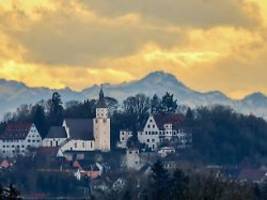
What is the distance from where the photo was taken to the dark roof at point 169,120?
128125mm

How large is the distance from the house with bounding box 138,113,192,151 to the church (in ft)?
12.1

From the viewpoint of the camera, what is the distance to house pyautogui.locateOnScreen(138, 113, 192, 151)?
419ft

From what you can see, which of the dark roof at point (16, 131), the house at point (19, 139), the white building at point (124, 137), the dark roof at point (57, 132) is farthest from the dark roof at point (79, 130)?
the dark roof at point (16, 131)

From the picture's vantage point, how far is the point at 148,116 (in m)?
131

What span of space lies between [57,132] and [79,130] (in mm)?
1935

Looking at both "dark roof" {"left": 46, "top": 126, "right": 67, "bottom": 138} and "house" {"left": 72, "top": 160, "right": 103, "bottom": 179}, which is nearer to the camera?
"house" {"left": 72, "top": 160, "right": 103, "bottom": 179}

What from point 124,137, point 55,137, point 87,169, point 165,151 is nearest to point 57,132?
point 55,137

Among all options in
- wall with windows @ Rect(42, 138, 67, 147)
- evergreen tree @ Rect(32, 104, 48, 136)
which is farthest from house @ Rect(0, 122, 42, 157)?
wall with windows @ Rect(42, 138, 67, 147)

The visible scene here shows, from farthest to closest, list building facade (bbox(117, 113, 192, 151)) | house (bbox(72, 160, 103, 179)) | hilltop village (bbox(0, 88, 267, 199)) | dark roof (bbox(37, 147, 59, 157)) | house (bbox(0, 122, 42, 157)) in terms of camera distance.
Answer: house (bbox(0, 122, 42, 157)), building facade (bbox(117, 113, 192, 151)), dark roof (bbox(37, 147, 59, 157)), hilltop village (bbox(0, 88, 267, 199)), house (bbox(72, 160, 103, 179))

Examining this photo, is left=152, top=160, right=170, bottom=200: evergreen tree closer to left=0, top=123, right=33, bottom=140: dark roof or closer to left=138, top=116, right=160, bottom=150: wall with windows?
left=138, top=116, right=160, bottom=150: wall with windows

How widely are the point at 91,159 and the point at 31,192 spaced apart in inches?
573

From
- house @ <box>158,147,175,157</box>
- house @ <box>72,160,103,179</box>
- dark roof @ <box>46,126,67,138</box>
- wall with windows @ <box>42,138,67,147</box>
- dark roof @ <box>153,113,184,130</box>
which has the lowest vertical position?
house @ <box>72,160,103,179</box>

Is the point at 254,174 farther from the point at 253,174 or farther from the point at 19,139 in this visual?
the point at 19,139

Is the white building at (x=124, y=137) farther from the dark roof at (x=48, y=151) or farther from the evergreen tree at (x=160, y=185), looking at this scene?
the evergreen tree at (x=160, y=185)
